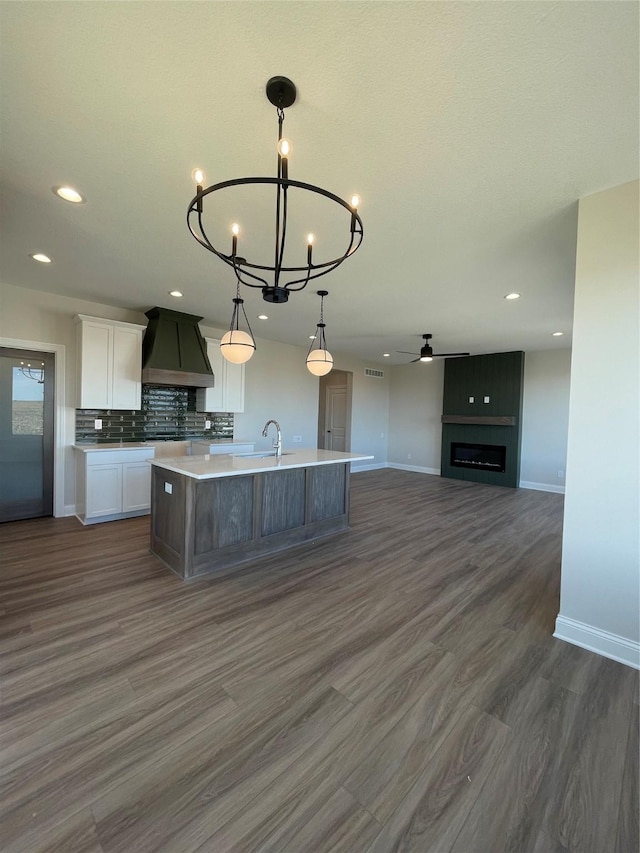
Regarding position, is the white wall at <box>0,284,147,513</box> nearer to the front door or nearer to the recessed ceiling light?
the front door

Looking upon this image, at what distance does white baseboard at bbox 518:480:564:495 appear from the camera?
6871 millimetres

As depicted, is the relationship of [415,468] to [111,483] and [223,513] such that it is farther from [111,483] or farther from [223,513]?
[111,483]

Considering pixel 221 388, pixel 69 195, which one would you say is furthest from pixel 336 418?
pixel 69 195

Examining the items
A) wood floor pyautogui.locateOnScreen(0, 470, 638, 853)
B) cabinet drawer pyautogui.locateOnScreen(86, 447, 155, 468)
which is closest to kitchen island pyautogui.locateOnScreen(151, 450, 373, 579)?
wood floor pyautogui.locateOnScreen(0, 470, 638, 853)

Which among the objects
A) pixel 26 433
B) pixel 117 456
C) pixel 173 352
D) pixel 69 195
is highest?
pixel 69 195

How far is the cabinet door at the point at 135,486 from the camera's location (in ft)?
14.9

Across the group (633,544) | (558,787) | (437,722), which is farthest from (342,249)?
(558,787)

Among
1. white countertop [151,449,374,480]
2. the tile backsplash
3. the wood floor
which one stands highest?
the tile backsplash

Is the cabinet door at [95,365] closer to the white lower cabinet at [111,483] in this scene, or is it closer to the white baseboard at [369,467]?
the white lower cabinet at [111,483]

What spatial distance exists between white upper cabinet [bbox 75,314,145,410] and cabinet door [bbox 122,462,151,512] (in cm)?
84

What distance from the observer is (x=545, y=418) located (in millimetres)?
7059

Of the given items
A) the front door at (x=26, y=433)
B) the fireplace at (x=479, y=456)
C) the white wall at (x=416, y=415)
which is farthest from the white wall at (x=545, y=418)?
the front door at (x=26, y=433)

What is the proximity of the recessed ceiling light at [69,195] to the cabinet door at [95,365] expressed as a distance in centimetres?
239

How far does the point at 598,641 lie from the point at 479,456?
5.91 m
